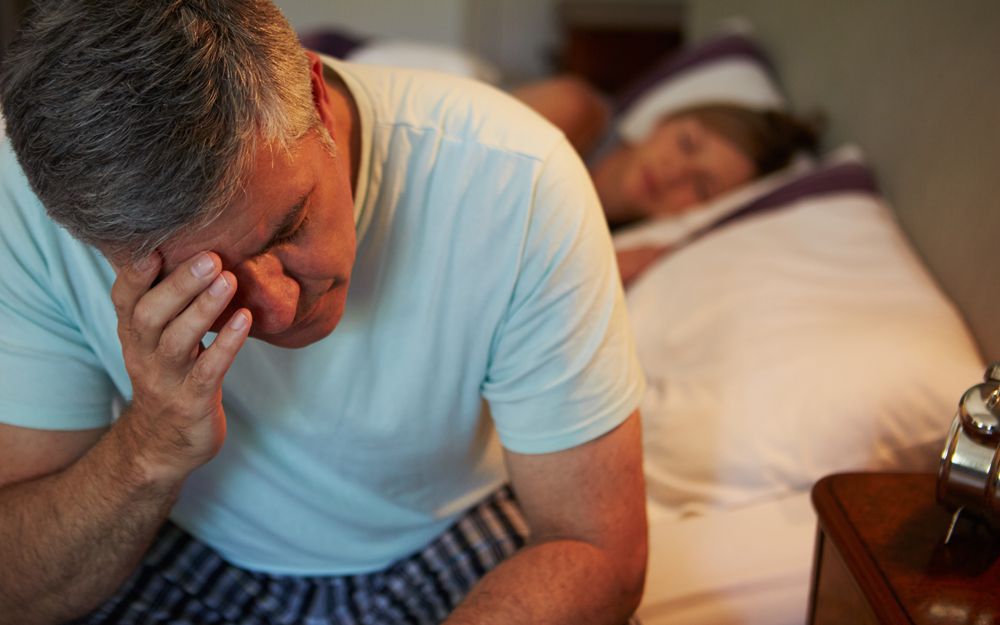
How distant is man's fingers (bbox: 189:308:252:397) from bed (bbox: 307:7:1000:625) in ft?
1.79

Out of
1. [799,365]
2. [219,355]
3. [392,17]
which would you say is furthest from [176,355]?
[392,17]

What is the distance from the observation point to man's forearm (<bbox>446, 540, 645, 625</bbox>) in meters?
0.84

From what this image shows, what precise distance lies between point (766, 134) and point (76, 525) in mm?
1445

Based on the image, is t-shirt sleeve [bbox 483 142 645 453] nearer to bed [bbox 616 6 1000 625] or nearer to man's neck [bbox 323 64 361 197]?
man's neck [bbox 323 64 361 197]

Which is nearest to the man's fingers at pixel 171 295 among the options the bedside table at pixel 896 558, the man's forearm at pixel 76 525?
the man's forearm at pixel 76 525

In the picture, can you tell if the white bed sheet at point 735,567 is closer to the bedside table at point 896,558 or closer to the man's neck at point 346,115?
the bedside table at point 896,558

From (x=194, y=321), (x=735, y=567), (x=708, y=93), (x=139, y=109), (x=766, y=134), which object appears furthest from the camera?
(x=708, y=93)

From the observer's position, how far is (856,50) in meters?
1.74

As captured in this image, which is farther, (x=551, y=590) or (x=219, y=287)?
(x=551, y=590)

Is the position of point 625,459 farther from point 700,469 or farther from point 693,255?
point 693,255

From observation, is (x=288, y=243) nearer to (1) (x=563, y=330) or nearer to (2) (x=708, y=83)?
(1) (x=563, y=330)

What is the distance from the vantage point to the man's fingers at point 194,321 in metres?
0.69

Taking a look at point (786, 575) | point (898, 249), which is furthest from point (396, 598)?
point (898, 249)

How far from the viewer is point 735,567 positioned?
3.44ft
